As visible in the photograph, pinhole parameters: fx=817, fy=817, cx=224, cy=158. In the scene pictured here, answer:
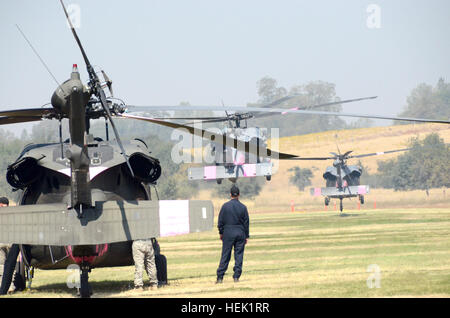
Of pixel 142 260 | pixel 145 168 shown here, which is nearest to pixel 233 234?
pixel 142 260

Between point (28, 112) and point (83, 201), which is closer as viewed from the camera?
point (83, 201)

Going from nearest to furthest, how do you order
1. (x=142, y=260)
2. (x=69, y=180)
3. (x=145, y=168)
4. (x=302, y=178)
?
(x=69, y=180) → (x=145, y=168) → (x=142, y=260) → (x=302, y=178)

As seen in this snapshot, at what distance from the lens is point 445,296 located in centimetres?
1381

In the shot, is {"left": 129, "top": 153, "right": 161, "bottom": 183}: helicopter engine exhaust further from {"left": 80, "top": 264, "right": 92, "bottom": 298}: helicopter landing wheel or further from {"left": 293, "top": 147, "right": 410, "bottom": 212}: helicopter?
{"left": 293, "top": 147, "right": 410, "bottom": 212}: helicopter

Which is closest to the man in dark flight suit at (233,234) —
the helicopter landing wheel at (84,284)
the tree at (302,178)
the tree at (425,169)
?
the helicopter landing wheel at (84,284)

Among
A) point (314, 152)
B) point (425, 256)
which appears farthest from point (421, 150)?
point (425, 256)

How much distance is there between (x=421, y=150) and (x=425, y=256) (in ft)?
348

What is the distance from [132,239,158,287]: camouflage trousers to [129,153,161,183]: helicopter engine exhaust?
133 centimetres

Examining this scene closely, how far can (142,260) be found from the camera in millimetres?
16875

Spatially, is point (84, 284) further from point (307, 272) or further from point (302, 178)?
point (302, 178)

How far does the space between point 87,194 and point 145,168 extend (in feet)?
11.2

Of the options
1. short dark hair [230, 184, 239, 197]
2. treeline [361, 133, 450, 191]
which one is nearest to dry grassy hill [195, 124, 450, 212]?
treeline [361, 133, 450, 191]
